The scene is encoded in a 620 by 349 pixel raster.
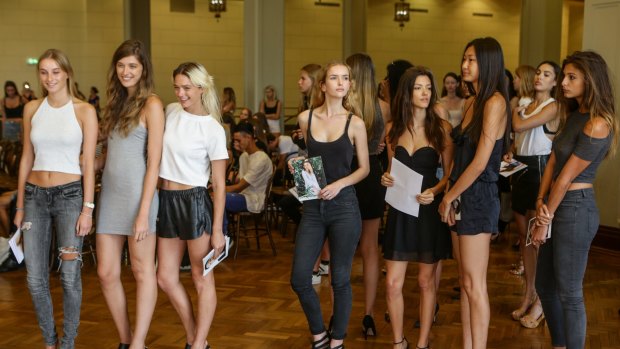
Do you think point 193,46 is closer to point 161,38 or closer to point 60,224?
point 161,38

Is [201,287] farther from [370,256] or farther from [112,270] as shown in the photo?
[370,256]

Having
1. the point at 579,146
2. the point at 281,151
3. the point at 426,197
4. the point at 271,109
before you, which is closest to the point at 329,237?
the point at 426,197

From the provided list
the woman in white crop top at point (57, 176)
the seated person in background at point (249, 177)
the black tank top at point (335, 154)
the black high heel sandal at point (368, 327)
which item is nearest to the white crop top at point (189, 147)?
the woman in white crop top at point (57, 176)

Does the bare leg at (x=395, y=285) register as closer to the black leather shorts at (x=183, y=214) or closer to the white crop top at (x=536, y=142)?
the black leather shorts at (x=183, y=214)

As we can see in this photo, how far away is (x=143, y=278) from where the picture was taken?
382 centimetres

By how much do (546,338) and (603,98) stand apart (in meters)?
1.76

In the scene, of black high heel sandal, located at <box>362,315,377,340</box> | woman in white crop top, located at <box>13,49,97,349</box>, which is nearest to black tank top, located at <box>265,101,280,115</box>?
black high heel sandal, located at <box>362,315,377,340</box>

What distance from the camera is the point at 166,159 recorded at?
148 inches

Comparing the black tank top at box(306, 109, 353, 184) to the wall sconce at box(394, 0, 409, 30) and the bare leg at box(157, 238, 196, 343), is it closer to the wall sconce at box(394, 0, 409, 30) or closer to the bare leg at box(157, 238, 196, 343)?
the bare leg at box(157, 238, 196, 343)

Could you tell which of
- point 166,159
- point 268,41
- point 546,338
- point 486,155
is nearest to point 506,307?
point 546,338

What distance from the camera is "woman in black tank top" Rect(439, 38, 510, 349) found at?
3.60 meters

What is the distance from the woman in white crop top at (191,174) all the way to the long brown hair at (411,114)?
3.02ft

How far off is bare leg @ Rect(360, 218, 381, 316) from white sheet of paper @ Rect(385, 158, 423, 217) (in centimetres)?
56

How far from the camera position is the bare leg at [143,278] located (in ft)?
12.4
